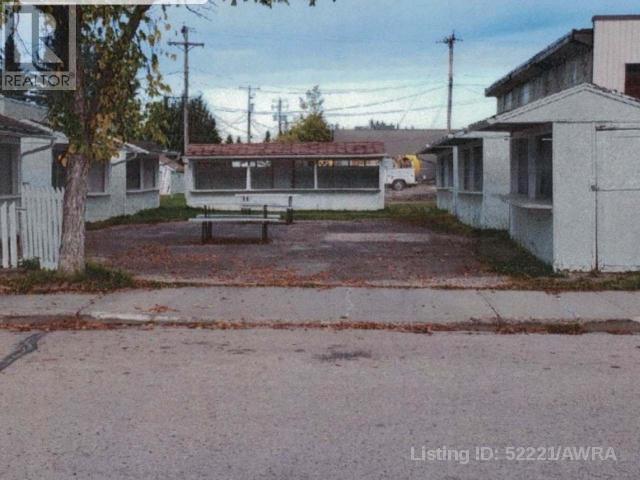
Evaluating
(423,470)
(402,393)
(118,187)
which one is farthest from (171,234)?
(423,470)

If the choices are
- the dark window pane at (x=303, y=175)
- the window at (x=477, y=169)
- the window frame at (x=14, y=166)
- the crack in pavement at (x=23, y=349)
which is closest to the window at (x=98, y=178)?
the window frame at (x=14, y=166)

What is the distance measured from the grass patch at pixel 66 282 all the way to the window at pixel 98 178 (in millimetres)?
15350

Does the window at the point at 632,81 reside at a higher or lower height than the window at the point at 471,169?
higher

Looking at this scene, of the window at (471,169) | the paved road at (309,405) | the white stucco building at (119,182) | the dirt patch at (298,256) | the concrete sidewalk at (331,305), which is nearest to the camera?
the paved road at (309,405)

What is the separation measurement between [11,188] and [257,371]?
46.5 ft

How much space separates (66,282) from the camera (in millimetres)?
11789

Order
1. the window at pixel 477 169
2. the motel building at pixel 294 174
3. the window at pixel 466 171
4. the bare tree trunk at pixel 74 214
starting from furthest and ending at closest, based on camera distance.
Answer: the motel building at pixel 294 174 < the window at pixel 466 171 < the window at pixel 477 169 < the bare tree trunk at pixel 74 214

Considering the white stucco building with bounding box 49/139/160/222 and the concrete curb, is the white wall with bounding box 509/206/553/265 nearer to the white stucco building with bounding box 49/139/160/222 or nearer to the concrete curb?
the concrete curb

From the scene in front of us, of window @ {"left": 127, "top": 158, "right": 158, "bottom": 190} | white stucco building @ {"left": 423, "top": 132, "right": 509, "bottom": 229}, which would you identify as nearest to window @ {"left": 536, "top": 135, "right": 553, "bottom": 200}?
white stucco building @ {"left": 423, "top": 132, "right": 509, "bottom": 229}

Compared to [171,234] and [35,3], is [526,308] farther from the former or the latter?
[171,234]

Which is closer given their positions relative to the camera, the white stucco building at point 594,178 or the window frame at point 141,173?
the white stucco building at point 594,178

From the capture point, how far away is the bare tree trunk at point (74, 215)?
1175cm

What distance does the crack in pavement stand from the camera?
7.47 meters

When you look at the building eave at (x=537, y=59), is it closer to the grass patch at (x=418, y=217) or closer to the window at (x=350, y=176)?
the grass patch at (x=418, y=217)
